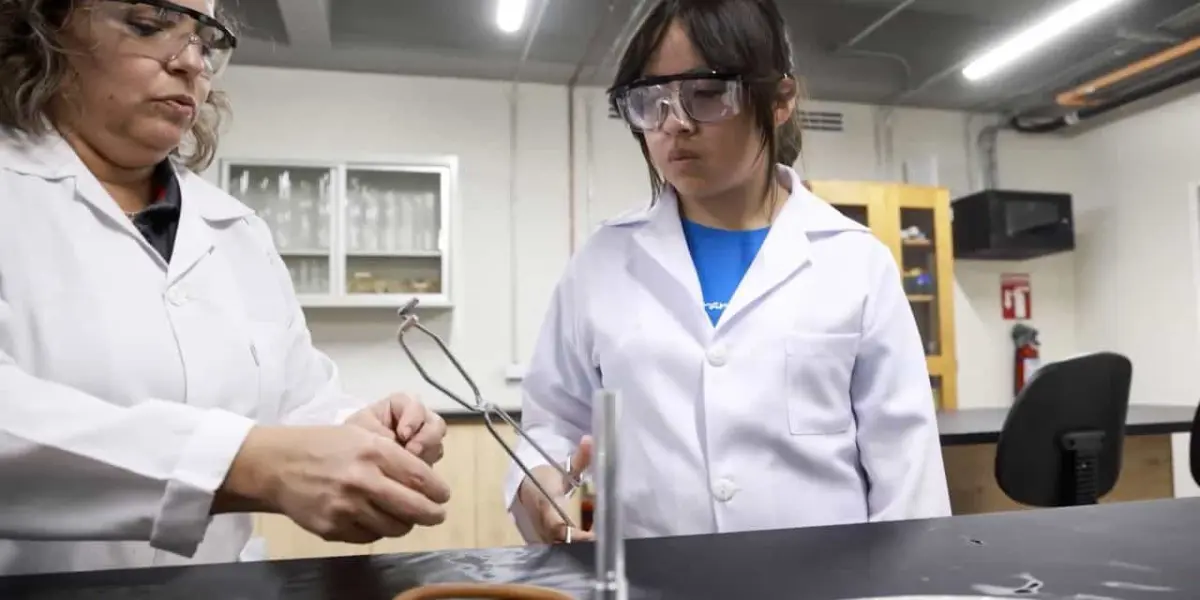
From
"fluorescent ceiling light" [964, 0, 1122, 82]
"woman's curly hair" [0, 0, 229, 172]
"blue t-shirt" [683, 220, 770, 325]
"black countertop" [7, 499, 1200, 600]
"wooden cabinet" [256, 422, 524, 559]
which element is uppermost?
"fluorescent ceiling light" [964, 0, 1122, 82]

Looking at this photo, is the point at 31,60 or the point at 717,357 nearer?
the point at 31,60

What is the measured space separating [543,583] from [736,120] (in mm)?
696

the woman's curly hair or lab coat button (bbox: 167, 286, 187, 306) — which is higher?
the woman's curly hair

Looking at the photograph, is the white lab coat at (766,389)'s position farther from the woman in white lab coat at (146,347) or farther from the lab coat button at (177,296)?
the lab coat button at (177,296)

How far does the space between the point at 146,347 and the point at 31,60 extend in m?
0.35

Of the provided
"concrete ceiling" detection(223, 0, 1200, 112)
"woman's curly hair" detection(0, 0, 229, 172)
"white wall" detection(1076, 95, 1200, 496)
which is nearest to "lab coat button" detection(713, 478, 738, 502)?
"woman's curly hair" detection(0, 0, 229, 172)

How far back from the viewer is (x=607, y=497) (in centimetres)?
41

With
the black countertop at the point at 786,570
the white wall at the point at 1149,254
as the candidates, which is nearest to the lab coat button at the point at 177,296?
the black countertop at the point at 786,570

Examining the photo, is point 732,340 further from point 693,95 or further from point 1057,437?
point 1057,437

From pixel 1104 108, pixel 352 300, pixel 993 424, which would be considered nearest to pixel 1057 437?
pixel 993 424

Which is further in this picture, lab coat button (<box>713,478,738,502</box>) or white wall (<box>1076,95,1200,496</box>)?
white wall (<box>1076,95,1200,496</box>)

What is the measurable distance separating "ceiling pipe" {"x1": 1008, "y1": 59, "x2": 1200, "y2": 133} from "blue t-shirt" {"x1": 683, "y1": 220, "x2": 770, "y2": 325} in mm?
3659

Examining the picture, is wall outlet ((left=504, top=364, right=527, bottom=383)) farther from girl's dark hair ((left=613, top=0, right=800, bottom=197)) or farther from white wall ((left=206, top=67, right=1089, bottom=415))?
girl's dark hair ((left=613, top=0, right=800, bottom=197))

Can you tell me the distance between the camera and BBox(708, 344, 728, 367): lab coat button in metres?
1.03
